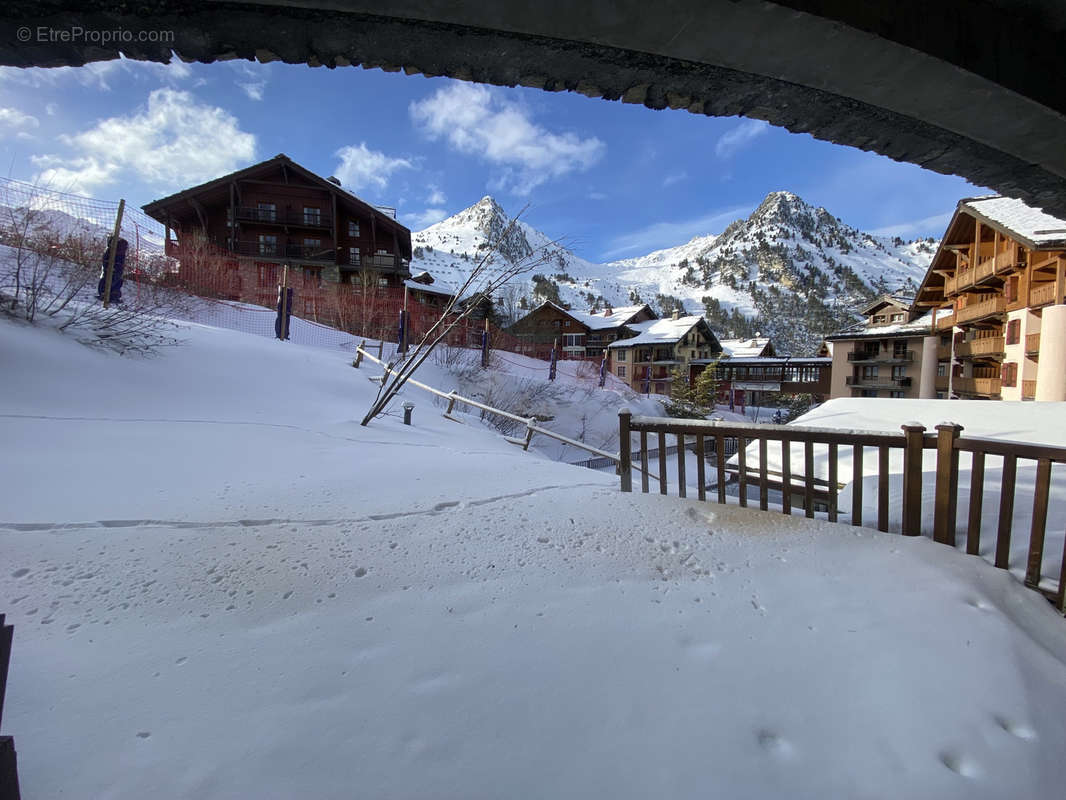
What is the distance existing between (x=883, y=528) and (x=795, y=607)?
167 centimetres

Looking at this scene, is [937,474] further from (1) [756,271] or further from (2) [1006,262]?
(1) [756,271]

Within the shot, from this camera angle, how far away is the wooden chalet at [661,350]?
37.0 metres

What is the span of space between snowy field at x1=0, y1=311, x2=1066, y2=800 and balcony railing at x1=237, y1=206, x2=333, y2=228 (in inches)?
975

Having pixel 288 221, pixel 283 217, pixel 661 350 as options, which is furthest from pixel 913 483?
pixel 661 350

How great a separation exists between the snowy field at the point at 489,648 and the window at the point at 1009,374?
76.1 feet

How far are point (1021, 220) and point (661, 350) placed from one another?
23.1 metres

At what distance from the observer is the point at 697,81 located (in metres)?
2.40

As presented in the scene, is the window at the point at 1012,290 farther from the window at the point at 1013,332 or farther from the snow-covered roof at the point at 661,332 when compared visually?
the snow-covered roof at the point at 661,332

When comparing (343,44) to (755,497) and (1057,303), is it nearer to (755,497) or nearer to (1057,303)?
(755,497)

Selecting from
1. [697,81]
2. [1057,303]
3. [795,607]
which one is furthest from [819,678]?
[1057,303]

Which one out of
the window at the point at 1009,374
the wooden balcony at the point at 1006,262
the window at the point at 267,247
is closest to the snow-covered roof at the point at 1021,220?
the wooden balcony at the point at 1006,262

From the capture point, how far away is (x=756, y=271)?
144000 millimetres

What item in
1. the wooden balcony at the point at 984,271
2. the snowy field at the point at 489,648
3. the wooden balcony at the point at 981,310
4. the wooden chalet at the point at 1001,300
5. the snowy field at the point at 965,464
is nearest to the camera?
the snowy field at the point at 489,648

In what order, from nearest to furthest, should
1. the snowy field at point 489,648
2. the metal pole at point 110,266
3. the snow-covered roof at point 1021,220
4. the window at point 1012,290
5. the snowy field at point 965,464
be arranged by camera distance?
1. the snowy field at point 489,648
2. the snowy field at point 965,464
3. the metal pole at point 110,266
4. the snow-covered roof at point 1021,220
5. the window at point 1012,290
